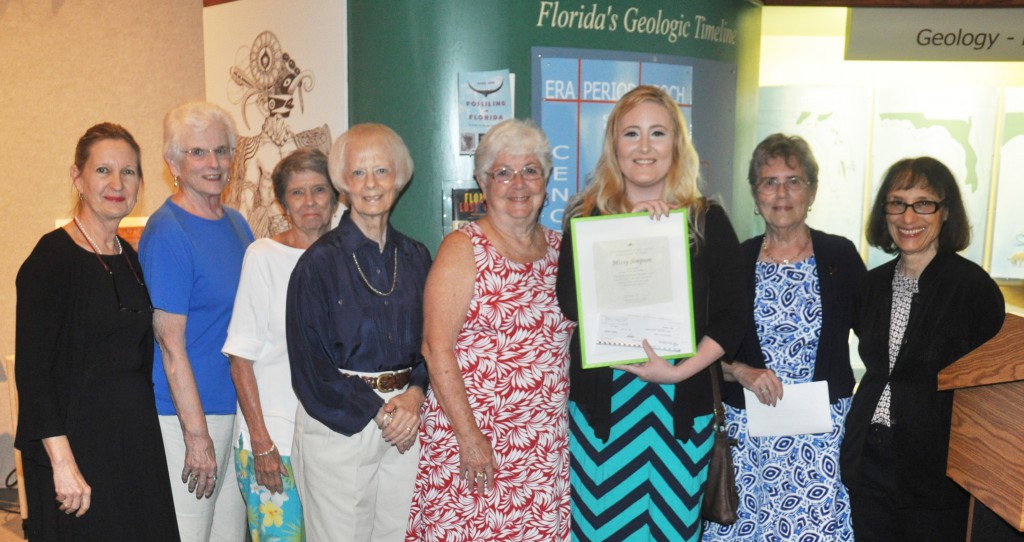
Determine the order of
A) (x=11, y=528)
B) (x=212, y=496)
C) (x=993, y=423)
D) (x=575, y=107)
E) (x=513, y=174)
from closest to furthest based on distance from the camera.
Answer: (x=993, y=423) < (x=513, y=174) < (x=212, y=496) < (x=575, y=107) < (x=11, y=528)

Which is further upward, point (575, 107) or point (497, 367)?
point (575, 107)

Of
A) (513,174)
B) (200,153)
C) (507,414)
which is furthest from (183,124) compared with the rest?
(507,414)

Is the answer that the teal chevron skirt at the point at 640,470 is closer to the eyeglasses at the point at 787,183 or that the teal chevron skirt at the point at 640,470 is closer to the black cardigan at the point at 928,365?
the black cardigan at the point at 928,365

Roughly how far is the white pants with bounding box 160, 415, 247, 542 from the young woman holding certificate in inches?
52.2

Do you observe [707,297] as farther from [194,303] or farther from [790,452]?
[194,303]

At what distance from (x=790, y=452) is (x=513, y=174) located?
4.95 feet

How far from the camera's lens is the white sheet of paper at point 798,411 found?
2988mm

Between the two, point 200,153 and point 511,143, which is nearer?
point 511,143

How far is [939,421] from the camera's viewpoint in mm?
2873

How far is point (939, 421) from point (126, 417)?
2829mm

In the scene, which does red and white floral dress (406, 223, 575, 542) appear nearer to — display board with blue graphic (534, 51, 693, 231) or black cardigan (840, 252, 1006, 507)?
display board with blue graphic (534, 51, 693, 231)

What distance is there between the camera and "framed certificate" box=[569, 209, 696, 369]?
A: 2584mm

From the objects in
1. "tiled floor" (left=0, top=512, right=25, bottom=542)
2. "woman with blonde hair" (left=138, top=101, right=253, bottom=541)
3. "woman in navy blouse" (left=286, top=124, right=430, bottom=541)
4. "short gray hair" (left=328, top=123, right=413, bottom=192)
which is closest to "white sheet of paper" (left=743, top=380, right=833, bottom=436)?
"woman in navy blouse" (left=286, top=124, right=430, bottom=541)

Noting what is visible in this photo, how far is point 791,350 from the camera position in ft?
9.93
